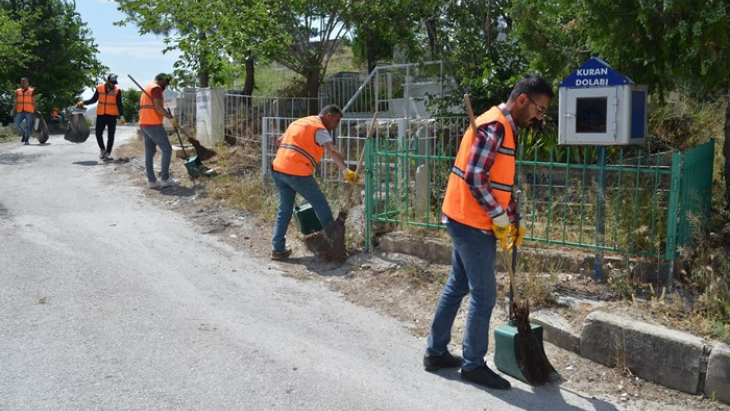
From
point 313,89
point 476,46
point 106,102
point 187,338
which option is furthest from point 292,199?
point 313,89

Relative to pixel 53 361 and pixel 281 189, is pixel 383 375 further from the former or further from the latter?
pixel 281 189

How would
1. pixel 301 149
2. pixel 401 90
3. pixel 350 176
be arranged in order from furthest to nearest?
pixel 401 90 → pixel 301 149 → pixel 350 176

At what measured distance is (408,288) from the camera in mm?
6055

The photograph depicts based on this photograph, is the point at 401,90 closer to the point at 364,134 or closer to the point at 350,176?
the point at 364,134

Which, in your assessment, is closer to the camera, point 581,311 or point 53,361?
point 53,361

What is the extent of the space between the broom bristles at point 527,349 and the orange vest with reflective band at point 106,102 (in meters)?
9.59

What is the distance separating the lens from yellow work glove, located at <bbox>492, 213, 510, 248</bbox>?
3896 millimetres

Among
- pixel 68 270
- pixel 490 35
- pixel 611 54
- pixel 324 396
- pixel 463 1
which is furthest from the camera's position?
pixel 463 1

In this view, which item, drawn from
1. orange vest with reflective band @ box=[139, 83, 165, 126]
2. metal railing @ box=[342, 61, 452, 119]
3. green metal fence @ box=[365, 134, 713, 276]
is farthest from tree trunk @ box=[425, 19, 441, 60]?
orange vest with reflective band @ box=[139, 83, 165, 126]

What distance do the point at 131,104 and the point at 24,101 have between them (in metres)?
16.8

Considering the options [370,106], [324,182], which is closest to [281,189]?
[324,182]

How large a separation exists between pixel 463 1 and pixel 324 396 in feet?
22.6

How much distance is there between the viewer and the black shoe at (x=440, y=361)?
14.6 feet

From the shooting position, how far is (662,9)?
203 inches
